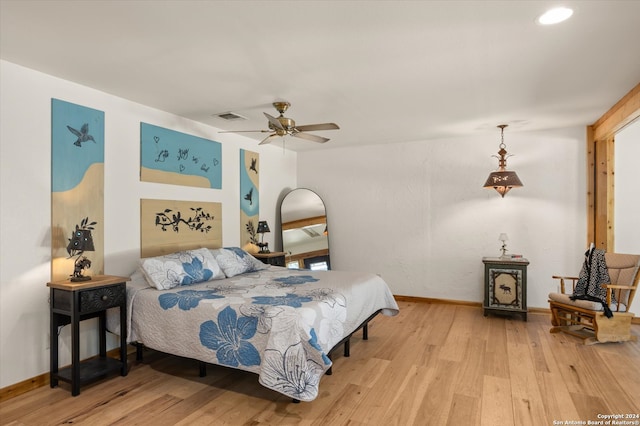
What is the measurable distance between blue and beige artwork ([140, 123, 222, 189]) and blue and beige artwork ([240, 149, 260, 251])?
47 centimetres

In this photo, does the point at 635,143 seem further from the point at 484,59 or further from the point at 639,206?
the point at 484,59

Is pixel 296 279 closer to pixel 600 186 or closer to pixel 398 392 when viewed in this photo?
pixel 398 392

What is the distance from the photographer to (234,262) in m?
4.09

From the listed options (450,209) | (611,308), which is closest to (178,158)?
(450,209)

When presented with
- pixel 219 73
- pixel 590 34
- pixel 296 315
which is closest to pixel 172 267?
pixel 296 315

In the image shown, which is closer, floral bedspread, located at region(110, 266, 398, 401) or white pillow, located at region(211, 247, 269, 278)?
floral bedspread, located at region(110, 266, 398, 401)

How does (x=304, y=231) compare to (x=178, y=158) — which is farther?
(x=304, y=231)

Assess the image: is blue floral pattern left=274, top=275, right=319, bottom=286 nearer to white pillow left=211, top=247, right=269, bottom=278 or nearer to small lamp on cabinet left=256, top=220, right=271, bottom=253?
white pillow left=211, top=247, right=269, bottom=278

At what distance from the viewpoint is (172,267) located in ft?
11.2

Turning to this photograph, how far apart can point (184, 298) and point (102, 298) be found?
2.04ft

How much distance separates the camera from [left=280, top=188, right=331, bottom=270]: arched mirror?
5938 mm

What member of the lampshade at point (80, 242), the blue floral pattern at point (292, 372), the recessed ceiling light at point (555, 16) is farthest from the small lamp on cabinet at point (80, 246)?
the recessed ceiling light at point (555, 16)

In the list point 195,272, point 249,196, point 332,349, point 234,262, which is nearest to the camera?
point 332,349

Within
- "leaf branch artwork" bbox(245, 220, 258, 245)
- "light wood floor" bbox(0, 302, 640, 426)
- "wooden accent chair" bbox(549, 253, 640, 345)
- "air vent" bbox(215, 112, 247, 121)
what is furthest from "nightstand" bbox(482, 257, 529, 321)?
"air vent" bbox(215, 112, 247, 121)
